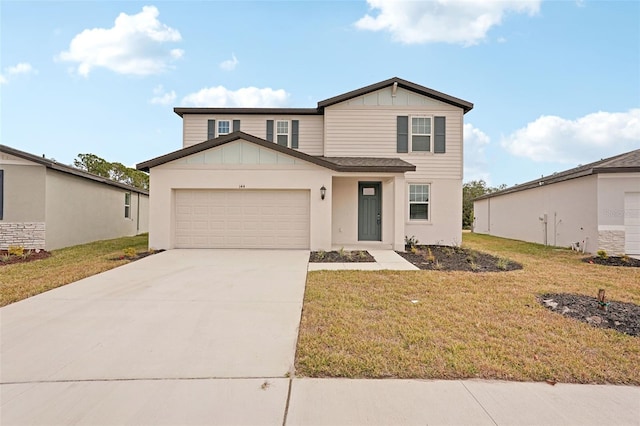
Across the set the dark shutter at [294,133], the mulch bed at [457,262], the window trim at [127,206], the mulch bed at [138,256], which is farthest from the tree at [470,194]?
the mulch bed at [138,256]

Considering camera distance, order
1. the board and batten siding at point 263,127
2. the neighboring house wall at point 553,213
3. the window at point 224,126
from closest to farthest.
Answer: the neighboring house wall at point 553,213
the board and batten siding at point 263,127
the window at point 224,126

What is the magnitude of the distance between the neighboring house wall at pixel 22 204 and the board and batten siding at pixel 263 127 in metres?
5.72

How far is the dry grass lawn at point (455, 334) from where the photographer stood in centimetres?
325

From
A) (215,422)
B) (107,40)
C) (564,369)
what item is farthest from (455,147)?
(107,40)

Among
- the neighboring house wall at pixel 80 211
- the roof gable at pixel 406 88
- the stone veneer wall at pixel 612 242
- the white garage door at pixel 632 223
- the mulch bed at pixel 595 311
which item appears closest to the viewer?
the mulch bed at pixel 595 311

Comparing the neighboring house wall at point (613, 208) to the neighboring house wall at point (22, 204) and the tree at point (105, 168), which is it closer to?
the neighboring house wall at point (22, 204)

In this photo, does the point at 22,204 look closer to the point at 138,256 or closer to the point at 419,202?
the point at 138,256

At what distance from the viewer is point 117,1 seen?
36.9 feet

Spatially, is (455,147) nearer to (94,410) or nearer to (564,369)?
(564,369)

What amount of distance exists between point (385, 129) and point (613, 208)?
28.4 feet

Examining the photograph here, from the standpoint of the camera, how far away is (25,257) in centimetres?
1026

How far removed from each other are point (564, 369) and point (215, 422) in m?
3.38

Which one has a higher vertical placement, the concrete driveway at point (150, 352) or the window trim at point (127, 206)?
the window trim at point (127, 206)

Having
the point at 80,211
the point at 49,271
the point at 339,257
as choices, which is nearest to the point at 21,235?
the point at 80,211
